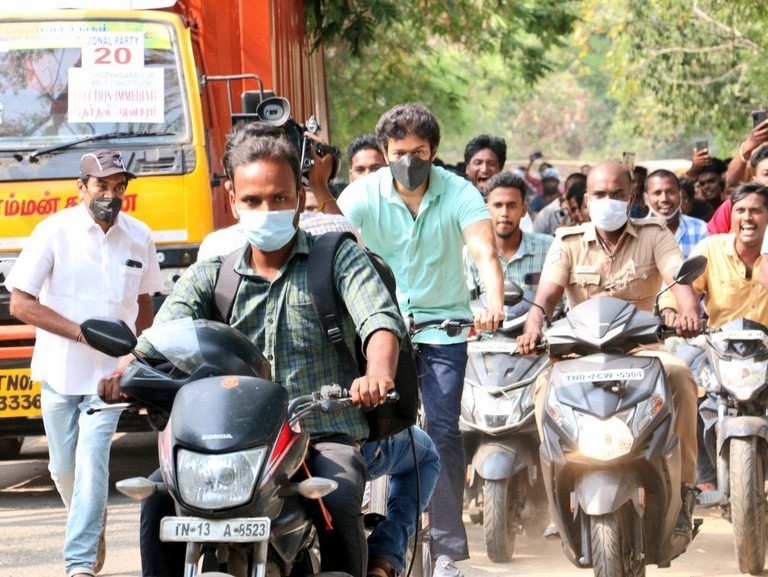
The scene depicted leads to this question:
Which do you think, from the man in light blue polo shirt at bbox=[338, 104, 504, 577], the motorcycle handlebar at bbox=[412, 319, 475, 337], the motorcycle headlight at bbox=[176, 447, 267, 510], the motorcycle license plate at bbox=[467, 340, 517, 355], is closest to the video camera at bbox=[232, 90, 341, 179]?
the man in light blue polo shirt at bbox=[338, 104, 504, 577]

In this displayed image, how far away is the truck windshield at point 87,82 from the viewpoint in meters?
9.02

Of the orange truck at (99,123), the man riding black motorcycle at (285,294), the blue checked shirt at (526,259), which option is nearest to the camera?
the man riding black motorcycle at (285,294)

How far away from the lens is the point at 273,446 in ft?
12.0

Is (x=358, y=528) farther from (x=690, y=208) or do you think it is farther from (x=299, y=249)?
(x=690, y=208)

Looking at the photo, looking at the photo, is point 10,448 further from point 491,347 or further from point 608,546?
point 608,546

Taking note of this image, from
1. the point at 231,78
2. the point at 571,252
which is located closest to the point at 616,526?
the point at 571,252

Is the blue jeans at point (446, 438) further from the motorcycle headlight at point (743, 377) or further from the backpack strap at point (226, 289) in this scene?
the backpack strap at point (226, 289)

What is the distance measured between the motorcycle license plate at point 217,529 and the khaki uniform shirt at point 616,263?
11.8 ft

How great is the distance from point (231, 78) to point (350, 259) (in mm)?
4830

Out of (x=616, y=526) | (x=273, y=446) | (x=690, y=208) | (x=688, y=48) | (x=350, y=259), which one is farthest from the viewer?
(x=688, y=48)

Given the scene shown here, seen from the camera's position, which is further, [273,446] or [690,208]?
[690,208]

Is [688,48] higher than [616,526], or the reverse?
[688,48]

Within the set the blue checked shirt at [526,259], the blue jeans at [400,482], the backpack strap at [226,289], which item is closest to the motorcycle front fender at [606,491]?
the blue jeans at [400,482]

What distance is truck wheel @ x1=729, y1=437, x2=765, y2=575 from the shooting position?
263 inches
